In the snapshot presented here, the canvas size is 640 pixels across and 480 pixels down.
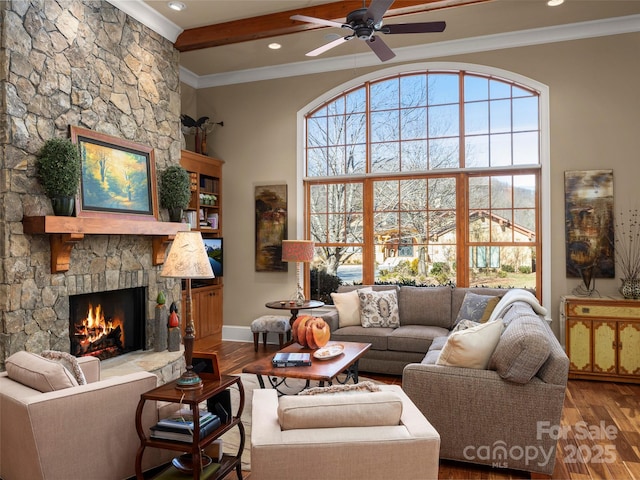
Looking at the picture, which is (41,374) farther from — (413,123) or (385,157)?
(413,123)

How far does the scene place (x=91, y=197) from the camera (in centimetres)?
417

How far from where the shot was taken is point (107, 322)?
15.1ft

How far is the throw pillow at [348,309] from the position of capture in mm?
5348

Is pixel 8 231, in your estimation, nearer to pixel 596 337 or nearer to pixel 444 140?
pixel 444 140

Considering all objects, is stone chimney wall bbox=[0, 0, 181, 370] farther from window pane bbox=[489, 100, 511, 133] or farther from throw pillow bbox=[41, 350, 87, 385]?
window pane bbox=[489, 100, 511, 133]

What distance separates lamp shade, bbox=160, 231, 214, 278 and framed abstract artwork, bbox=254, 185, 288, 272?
154 inches

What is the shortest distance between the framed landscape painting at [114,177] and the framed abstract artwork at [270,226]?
6.17 feet

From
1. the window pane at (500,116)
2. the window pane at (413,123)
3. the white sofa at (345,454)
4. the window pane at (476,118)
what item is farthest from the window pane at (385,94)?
the white sofa at (345,454)

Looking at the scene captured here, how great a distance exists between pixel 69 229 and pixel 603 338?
4913 millimetres

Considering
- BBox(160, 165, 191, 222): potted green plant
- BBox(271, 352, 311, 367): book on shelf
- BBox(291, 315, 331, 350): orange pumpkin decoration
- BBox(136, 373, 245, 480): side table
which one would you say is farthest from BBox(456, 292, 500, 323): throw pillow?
BBox(160, 165, 191, 222): potted green plant

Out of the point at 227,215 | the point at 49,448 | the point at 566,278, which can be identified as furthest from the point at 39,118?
the point at 566,278

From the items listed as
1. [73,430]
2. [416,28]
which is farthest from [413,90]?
[73,430]

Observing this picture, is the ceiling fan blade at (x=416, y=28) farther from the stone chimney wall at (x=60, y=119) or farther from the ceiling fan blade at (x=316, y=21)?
the stone chimney wall at (x=60, y=119)

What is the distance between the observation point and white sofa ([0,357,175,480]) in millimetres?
2223
